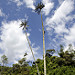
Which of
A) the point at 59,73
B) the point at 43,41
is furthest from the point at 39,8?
the point at 59,73

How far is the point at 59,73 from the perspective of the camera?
25.1 meters

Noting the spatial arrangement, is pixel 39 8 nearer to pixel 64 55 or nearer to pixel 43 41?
pixel 43 41

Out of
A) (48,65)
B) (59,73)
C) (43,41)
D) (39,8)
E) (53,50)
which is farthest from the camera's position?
(53,50)

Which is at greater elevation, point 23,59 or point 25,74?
point 23,59

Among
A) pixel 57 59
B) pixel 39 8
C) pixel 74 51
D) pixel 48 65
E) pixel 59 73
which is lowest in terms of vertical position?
pixel 59 73

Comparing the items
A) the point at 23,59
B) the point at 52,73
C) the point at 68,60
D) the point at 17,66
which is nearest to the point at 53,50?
the point at 68,60

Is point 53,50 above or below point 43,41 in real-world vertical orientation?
above

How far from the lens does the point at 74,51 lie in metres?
35.6

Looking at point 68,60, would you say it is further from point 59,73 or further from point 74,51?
point 59,73

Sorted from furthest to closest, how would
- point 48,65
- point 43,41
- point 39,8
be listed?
point 48,65
point 39,8
point 43,41

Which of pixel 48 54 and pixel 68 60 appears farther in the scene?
pixel 48 54

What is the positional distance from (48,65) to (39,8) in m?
21.6

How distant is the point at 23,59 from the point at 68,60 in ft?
73.6

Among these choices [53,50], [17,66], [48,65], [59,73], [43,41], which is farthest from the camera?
[17,66]
